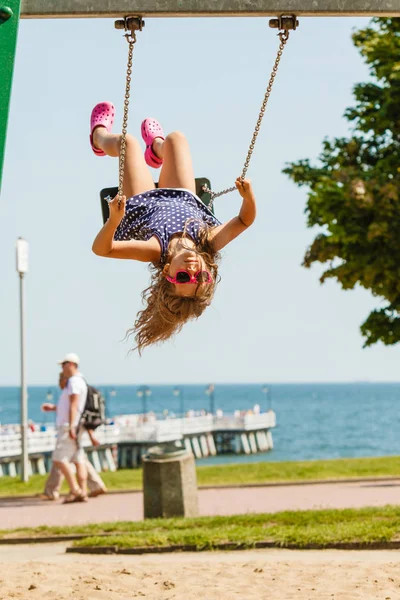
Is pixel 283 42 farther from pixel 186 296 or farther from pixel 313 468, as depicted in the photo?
pixel 313 468

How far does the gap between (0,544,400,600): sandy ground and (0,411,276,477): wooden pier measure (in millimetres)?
33882

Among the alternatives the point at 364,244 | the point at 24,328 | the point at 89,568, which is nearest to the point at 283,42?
the point at 89,568

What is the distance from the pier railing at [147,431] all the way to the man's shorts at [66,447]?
1148 inches

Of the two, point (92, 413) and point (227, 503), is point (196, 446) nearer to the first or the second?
point (227, 503)

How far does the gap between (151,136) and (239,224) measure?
1.34 m

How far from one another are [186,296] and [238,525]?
15.8 feet

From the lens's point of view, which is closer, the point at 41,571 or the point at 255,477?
the point at 41,571

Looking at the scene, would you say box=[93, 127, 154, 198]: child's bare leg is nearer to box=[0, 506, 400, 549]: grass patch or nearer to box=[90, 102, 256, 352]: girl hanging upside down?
box=[90, 102, 256, 352]: girl hanging upside down

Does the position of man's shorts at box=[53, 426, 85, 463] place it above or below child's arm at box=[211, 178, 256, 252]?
below

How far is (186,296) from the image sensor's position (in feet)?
19.7

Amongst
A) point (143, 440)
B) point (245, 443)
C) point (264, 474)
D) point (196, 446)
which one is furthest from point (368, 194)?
point (245, 443)

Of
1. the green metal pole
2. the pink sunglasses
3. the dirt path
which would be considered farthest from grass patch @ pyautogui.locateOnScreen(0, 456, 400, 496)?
the green metal pole

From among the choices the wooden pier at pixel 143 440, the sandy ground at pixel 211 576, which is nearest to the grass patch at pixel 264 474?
the sandy ground at pixel 211 576

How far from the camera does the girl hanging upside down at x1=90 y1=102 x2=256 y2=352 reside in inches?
233
